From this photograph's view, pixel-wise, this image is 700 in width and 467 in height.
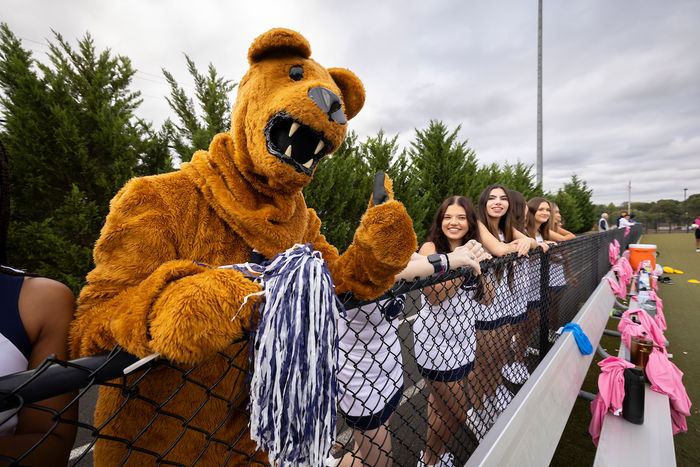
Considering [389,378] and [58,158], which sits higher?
[58,158]

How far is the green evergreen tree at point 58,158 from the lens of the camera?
483cm

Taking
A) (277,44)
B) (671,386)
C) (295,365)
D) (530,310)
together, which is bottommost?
(671,386)

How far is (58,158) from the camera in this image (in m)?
5.21

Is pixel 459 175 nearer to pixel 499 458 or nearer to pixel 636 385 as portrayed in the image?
pixel 636 385

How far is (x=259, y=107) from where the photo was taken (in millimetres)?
1232

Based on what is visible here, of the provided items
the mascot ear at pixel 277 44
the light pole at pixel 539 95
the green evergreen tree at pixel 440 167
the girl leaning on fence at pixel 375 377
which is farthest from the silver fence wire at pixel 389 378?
the light pole at pixel 539 95

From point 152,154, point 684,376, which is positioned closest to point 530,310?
point 684,376

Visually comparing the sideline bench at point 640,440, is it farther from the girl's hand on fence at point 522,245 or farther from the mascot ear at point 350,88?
the mascot ear at point 350,88

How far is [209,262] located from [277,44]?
3.18 ft

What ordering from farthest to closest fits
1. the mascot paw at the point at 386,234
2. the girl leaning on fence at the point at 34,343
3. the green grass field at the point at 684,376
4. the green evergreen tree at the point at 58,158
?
the green evergreen tree at the point at 58,158, the green grass field at the point at 684,376, the mascot paw at the point at 386,234, the girl leaning on fence at the point at 34,343

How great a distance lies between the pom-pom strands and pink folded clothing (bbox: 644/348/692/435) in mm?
3330

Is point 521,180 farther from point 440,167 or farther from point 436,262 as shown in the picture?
point 436,262

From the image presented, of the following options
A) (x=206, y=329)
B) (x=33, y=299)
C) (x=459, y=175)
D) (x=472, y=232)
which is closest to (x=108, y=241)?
(x=33, y=299)

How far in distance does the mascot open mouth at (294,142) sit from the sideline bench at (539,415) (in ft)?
5.05
